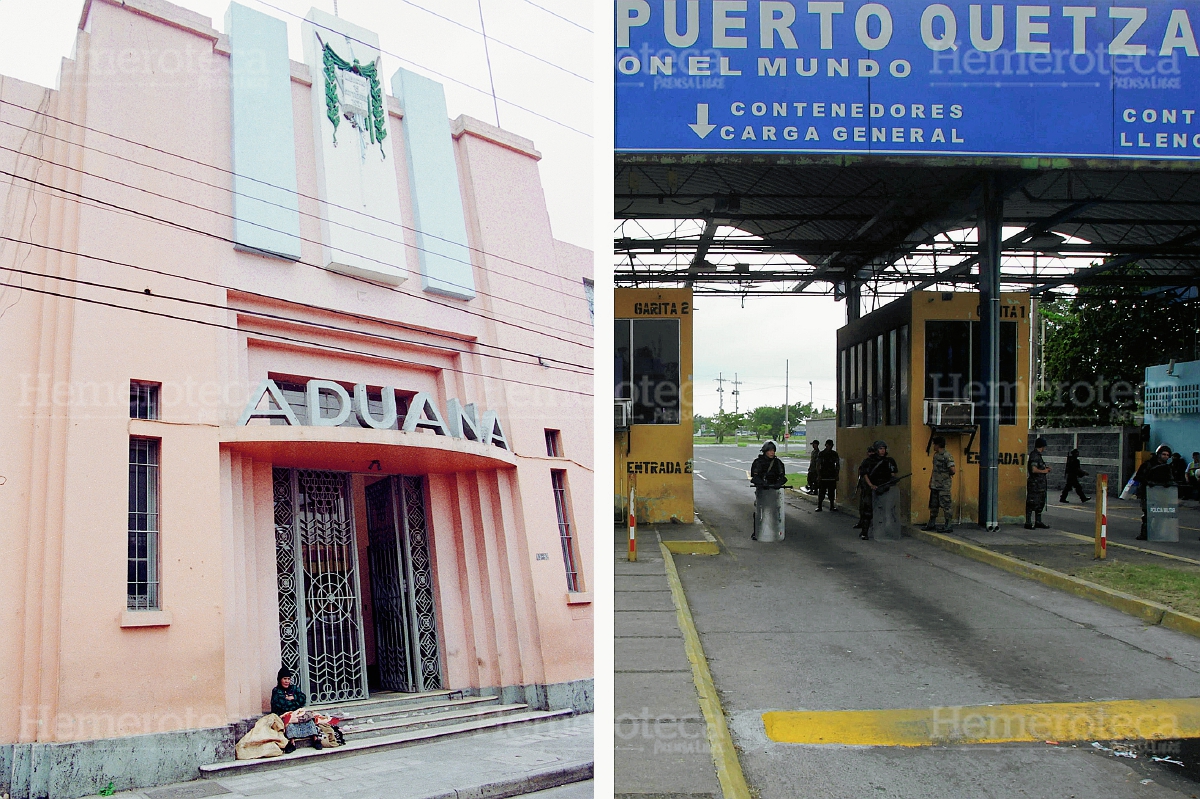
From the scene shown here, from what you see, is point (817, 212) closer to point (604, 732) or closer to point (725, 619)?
point (725, 619)

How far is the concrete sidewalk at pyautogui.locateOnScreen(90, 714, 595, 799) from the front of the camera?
3.10m

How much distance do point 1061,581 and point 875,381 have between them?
679cm

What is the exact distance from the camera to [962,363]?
13.8 meters

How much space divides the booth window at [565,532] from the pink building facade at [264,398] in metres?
0.01

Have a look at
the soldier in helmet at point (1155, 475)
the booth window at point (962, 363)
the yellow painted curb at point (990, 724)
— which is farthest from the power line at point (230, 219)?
the soldier in helmet at point (1155, 475)

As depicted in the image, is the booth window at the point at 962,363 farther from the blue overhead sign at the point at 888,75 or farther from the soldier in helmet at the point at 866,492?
the blue overhead sign at the point at 888,75

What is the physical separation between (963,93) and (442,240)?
7023 mm

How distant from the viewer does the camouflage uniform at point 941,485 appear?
42.9ft

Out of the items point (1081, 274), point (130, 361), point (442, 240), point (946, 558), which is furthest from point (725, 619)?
point (1081, 274)

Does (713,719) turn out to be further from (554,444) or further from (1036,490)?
(1036,490)

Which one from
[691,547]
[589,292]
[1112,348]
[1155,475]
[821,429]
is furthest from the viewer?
[821,429]

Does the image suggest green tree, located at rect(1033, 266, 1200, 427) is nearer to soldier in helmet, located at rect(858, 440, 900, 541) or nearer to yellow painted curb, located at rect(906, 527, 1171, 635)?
soldier in helmet, located at rect(858, 440, 900, 541)

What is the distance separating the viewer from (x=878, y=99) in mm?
8750

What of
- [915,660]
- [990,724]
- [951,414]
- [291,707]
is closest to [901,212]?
[951,414]
